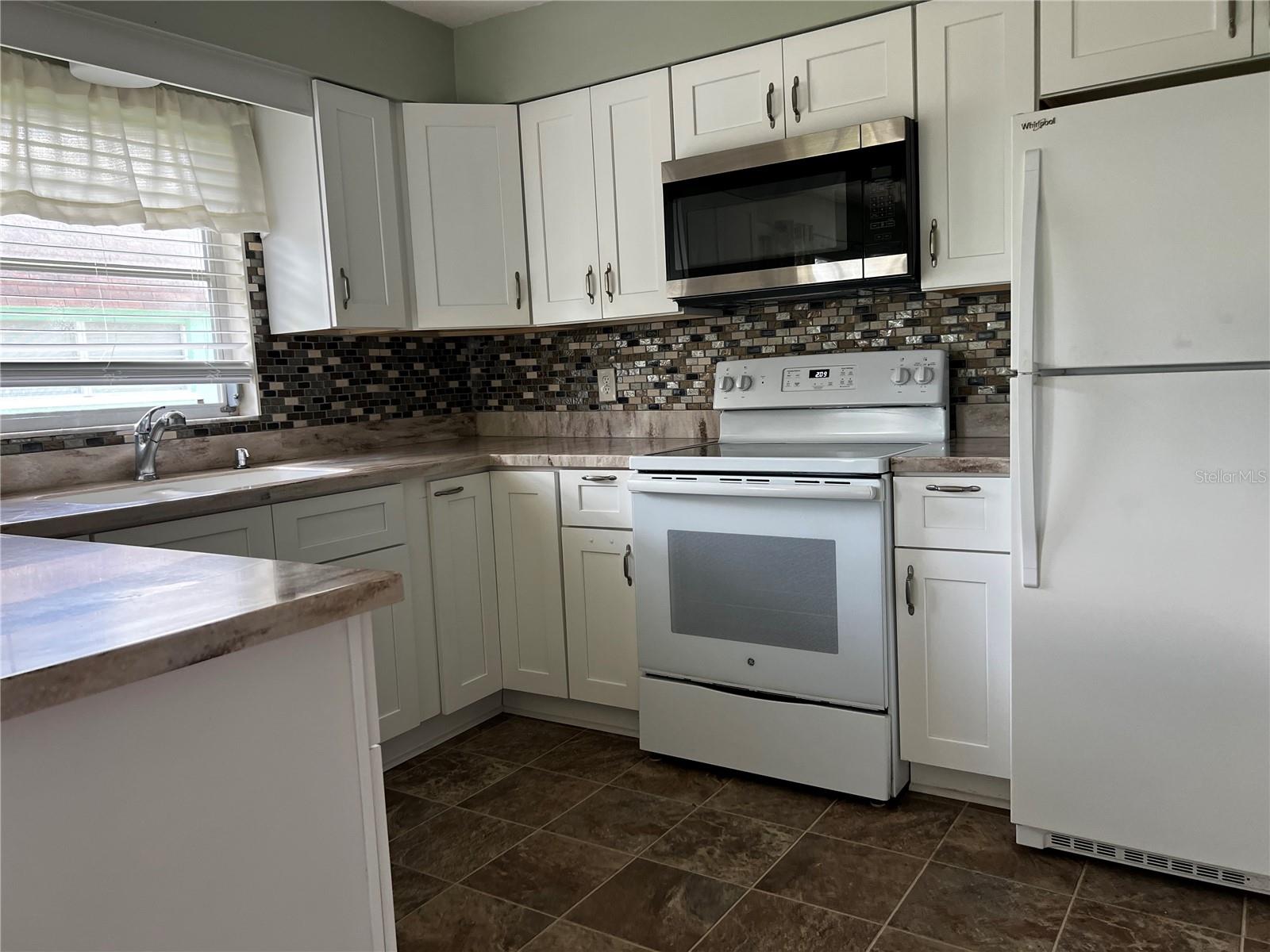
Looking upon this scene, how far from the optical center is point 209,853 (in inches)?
38.6

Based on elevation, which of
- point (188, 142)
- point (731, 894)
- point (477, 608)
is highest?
point (188, 142)

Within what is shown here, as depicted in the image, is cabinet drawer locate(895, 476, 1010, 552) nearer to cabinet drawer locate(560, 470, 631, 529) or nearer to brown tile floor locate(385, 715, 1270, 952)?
brown tile floor locate(385, 715, 1270, 952)

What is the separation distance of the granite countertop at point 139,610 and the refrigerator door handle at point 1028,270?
1480 mm

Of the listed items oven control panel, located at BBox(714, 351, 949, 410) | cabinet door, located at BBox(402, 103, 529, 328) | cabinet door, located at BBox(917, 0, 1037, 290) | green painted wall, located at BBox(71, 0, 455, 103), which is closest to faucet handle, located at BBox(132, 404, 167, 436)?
cabinet door, located at BBox(402, 103, 529, 328)

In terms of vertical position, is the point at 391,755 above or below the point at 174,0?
below

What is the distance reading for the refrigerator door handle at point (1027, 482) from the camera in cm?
205

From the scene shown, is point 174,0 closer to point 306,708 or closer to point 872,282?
point 872,282

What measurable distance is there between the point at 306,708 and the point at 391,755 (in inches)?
75.1

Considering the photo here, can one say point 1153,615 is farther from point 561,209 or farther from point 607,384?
point 561,209

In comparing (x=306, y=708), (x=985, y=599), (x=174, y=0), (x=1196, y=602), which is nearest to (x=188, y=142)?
(x=174, y=0)

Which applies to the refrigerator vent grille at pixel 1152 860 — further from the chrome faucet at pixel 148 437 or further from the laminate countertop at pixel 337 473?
the chrome faucet at pixel 148 437

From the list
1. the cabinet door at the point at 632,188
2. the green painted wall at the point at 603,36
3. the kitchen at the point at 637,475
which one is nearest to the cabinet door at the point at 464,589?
the kitchen at the point at 637,475

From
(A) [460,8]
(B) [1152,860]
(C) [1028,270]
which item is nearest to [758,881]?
(B) [1152,860]

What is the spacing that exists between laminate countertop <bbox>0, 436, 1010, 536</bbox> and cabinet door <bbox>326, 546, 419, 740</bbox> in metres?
0.22
